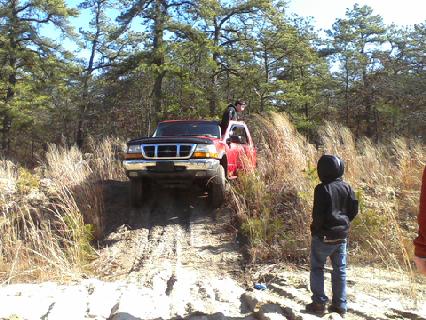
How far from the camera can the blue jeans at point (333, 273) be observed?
395 centimetres

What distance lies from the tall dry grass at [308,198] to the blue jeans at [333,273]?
75 centimetres

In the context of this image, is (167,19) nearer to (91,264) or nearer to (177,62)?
(177,62)

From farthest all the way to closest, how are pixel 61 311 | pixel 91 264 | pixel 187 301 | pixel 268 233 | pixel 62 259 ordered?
1. pixel 268 233
2. pixel 91 264
3. pixel 62 259
4. pixel 187 301
5. pixel 61 311

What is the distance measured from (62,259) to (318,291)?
10.2 ft

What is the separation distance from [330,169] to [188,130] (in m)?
5.48

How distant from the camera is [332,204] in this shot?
3955 millimetres

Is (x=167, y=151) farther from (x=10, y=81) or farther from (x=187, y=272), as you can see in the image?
(x=10, y=81)

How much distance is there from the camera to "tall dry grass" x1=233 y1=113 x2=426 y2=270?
5723 mm

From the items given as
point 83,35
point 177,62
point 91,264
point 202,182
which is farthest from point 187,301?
point 83,35

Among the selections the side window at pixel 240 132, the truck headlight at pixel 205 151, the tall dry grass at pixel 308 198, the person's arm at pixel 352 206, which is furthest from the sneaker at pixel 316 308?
the side window at pixel 240 132

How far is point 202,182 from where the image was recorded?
27.9 ft

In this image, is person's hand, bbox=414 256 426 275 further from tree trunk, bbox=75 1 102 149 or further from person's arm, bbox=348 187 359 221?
tree trunk, bbox=75 1 102 149

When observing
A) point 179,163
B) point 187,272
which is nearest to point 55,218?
point 179,163

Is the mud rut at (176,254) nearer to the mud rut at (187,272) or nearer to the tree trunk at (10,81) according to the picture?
the mud rut at (187,272)
